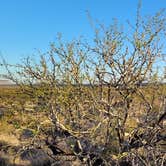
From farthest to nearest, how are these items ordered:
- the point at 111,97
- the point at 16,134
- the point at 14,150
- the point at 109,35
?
the point at 16,134 < the point at 14,150 < the point at 111,97 < the point at 109,35

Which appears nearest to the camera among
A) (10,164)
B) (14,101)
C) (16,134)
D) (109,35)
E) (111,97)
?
(109,35)

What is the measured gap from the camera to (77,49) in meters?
9.26

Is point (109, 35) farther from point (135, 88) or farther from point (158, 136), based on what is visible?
point (158, 136)

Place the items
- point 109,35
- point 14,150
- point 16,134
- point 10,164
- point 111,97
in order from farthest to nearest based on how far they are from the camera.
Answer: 1. point 16,134
2. point 14,150
3. point 10,164
4. point 111,97
5. point 109,35

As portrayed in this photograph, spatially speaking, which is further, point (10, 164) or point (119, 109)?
point (10, 164)

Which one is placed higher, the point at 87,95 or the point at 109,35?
the point at 109,35

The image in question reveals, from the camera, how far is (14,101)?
11.5 meters

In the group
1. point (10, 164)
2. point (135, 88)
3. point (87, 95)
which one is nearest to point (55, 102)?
point (87, 95)

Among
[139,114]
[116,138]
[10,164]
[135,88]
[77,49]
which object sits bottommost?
[10,164]

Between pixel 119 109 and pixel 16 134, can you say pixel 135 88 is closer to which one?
pixel 119 109

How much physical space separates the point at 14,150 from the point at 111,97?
5.99 metres

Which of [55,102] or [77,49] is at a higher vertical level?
[77,49]

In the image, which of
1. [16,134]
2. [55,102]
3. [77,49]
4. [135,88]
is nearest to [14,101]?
[55,102]

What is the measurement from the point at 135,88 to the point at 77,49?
1748mm
